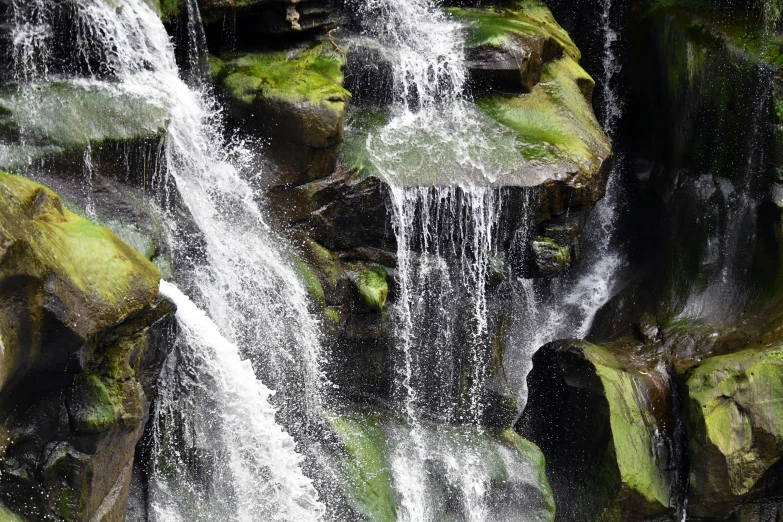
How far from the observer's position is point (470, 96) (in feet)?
A: 34.0

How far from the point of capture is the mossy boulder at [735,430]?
8508 mm

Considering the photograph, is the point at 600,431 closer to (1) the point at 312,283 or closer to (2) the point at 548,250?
(2) the point at 548,250

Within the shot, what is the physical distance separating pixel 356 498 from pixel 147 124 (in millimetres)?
3865

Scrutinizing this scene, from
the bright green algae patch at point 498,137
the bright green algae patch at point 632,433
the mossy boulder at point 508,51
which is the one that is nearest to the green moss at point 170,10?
the bright green algae patch at point 498,137

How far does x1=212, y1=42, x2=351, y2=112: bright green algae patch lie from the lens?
345 inches

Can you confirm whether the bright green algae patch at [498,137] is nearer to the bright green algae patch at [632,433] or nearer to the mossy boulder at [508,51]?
the mossy boulder at [508,51]

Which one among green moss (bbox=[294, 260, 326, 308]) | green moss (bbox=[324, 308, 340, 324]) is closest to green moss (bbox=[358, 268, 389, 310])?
green moss (bbox=[324, 308, 340, 324])

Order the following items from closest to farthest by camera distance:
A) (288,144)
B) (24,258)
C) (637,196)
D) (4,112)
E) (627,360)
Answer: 1. (24,258)
2. (4,112)
3. (288,144)
4. (627,360)
5. (637,196)

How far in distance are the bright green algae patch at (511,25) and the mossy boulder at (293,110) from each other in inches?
83.5

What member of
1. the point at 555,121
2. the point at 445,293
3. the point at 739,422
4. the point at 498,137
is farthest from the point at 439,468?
the point at 555,121

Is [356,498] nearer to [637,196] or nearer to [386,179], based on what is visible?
[386,179]

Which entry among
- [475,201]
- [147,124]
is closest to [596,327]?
[475,201]

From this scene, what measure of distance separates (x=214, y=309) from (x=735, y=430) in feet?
16.7

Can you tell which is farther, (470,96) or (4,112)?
(470,96)
